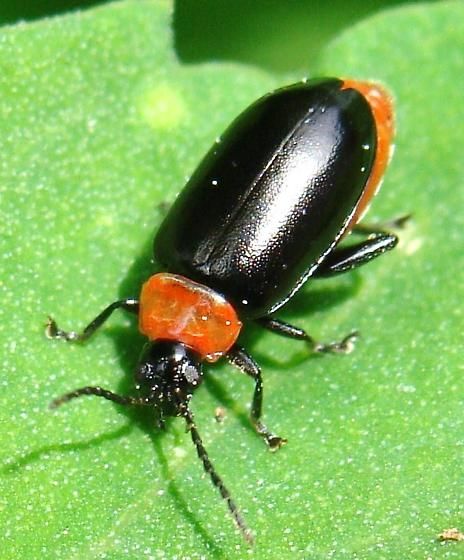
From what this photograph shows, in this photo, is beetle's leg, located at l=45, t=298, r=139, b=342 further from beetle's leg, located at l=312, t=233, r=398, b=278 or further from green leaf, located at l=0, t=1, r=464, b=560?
beetle's leg, located at l=312, t=233, r=398, b=278

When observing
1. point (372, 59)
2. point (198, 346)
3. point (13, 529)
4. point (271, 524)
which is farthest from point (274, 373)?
point (372, 59)

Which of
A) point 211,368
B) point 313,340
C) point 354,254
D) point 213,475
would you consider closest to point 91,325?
point 211,368

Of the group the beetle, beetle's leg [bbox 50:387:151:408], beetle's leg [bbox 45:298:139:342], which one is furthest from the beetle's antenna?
beetle's leg [bbox 45:298:139:342]

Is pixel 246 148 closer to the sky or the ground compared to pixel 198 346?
closer to the sky

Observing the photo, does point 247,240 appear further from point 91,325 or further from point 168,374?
point 91,325

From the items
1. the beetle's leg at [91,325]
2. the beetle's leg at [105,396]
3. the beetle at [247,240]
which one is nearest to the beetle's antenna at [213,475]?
the beetle at [247,240]

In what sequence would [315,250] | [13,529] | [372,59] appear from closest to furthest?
[13,529], [315,250], [372,59]

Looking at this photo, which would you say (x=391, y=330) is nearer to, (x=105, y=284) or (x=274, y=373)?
(x=274, y=373)
